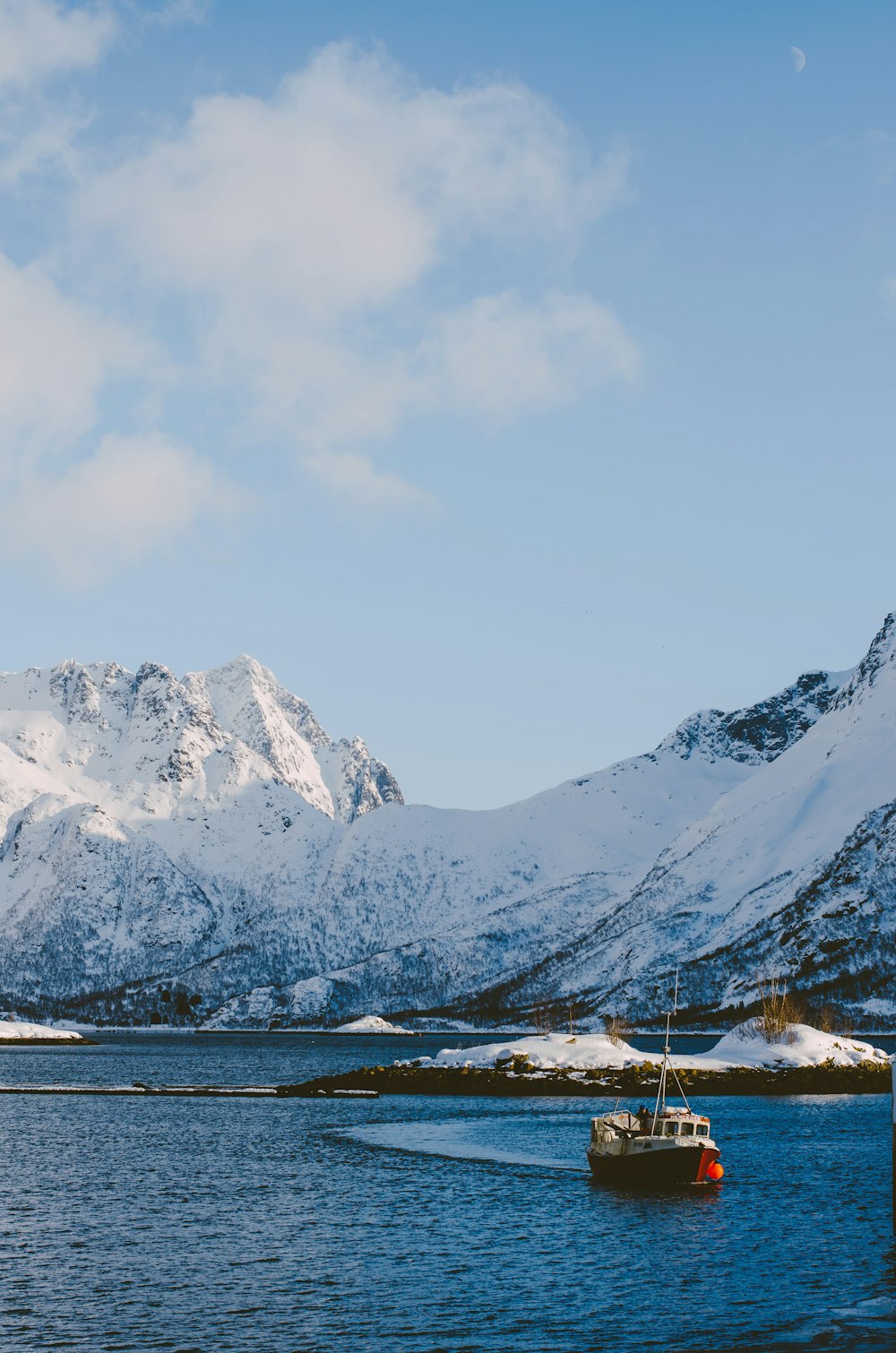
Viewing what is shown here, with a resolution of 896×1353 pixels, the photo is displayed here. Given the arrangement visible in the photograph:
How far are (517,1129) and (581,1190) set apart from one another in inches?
1491

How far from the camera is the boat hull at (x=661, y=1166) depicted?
85.4m

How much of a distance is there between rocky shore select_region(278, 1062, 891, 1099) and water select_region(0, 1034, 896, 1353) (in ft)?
167

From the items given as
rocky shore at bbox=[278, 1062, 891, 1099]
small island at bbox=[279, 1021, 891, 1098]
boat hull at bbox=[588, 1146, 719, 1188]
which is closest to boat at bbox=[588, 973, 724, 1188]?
boat hull at bbox=[588, 1146, 719, 1188]

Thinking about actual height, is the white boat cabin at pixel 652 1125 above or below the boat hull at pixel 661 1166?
above

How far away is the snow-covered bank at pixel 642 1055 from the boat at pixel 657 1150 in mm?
86972

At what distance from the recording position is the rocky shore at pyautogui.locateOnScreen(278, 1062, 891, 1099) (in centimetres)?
16688

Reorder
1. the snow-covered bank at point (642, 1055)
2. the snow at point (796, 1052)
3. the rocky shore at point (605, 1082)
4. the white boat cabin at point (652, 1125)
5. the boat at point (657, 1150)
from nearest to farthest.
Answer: the boat at point (657, 1150) < the white boat cabin at point (652, 1125) < the rocky shore at point (605, 1082) < the snow-covered bank at point (642, 1055) < the snow at point (796, 1052)

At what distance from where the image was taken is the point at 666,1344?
48562 mm

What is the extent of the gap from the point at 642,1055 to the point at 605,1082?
20550mm

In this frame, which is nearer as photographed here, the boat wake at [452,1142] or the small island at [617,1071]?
the boat wake at [452,1142]

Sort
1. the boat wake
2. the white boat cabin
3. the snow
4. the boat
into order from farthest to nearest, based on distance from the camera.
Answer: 1. the snow
2. the boat wake
3. the white boat cabin
4. the boat

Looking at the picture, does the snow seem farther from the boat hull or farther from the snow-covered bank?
the boat hull

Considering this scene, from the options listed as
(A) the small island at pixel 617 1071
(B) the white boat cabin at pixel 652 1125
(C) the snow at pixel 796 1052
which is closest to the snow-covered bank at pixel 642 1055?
(C) the snow at pixel 796 1052

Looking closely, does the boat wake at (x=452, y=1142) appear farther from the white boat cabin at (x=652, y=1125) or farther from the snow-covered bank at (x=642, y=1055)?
the snow-covered bank at (x=642, y=1055)
